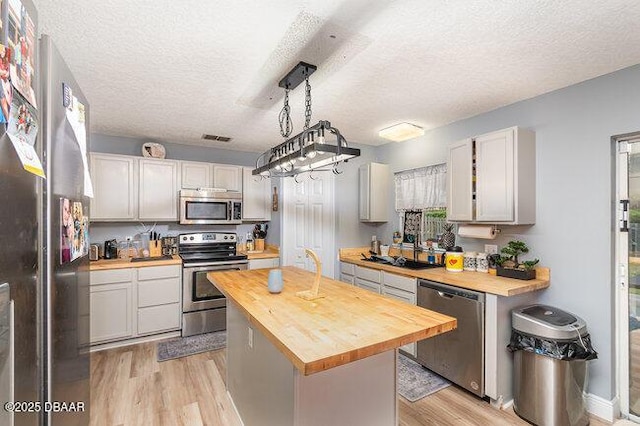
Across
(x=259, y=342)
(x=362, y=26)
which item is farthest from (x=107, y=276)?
(x=362, y=26)

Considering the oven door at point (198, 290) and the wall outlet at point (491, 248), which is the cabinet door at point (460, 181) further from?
the oven door at point (198, 290)

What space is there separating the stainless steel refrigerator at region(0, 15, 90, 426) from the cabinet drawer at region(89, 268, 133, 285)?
2214 millimetres

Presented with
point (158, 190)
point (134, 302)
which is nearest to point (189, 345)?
point (134, 302)

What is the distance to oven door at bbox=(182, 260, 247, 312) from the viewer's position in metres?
3.72

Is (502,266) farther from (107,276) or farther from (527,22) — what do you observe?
(107,276)

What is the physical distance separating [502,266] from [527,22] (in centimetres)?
197

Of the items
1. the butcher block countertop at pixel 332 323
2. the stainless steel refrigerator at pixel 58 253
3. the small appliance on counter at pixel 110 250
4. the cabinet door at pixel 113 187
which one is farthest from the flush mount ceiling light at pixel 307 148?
the small appliance on counter at pixel 110 250

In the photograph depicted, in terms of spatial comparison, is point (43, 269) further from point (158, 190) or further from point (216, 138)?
point (216, 138)

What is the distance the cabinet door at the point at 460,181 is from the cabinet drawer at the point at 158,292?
3248 millimetres

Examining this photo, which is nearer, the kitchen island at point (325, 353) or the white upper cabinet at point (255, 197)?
the kitchen island at point (325, 353)

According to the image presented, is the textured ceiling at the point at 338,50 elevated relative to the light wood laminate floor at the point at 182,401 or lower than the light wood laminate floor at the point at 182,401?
elevated

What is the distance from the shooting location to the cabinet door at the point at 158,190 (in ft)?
12.5

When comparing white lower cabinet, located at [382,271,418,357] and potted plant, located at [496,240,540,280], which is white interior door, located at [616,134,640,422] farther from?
white lower cabinet, located at [382,271,418,357]

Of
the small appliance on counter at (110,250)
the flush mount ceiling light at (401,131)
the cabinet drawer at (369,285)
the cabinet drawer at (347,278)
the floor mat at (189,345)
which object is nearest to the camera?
the floor mat at (189,345)
